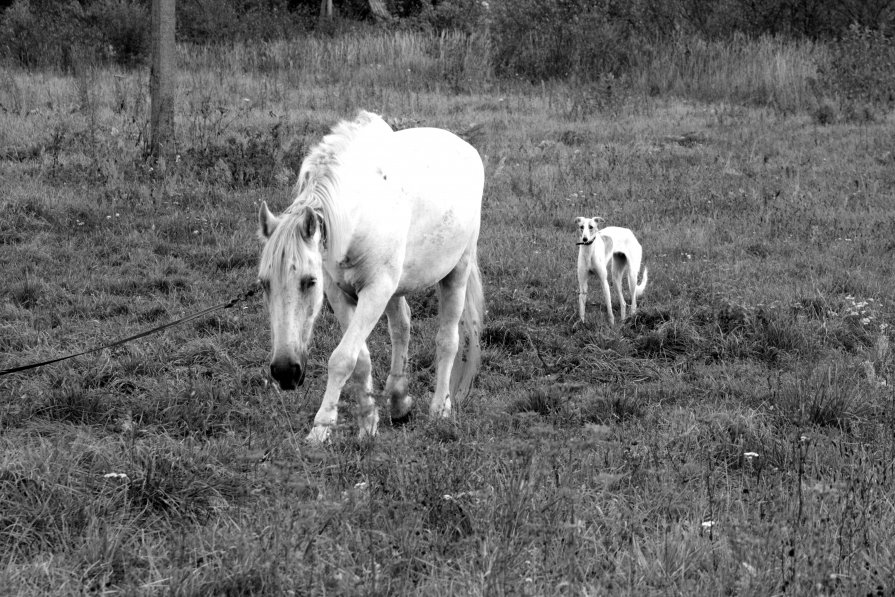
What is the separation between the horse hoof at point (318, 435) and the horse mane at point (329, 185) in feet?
2.79

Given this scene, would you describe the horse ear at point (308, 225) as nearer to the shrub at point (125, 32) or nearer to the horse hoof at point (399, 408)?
the horse hoof at point (399, 408)

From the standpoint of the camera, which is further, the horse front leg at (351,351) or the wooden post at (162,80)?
the wooden post at (162,80)

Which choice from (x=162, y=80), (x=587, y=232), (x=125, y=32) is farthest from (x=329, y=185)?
(x=125, y=32)

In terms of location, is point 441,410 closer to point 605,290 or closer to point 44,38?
point 605,290

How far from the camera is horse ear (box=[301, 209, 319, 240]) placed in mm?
4270

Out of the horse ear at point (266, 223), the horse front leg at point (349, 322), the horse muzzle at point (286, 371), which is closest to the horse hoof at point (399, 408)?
the horse front leg at point (349, 322)

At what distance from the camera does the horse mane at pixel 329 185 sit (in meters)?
4.49

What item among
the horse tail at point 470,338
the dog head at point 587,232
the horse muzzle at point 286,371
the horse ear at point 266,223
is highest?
the horse ear at point 266,223

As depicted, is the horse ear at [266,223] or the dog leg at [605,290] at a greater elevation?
the horse ear at [266,223]

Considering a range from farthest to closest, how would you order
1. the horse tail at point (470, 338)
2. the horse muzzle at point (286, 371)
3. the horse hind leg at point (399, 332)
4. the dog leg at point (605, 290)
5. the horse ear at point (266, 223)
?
1. the dog leg at point (605, 290)
2. the horse tail at point (470, 338)
3. the horse hind leg at point (399, 332)
4. the horse ear at point (266, 223)
5. the horse muzzle at point (286, 371)

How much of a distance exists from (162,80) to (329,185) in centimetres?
722

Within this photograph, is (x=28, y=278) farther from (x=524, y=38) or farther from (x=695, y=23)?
(x=695, y=23)

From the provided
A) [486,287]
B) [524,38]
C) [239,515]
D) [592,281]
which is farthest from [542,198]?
[524,38]

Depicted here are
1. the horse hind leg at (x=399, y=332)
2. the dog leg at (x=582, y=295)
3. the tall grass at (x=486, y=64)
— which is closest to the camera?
the horse hind leg at (x=399, y=332)
